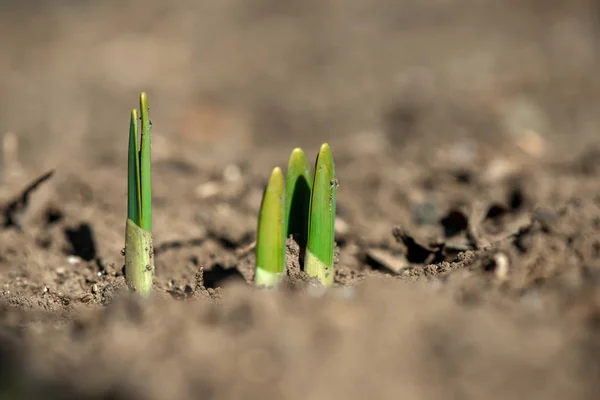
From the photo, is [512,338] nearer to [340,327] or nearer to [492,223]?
[340,327]

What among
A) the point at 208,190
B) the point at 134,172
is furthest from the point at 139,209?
the point at 208,190

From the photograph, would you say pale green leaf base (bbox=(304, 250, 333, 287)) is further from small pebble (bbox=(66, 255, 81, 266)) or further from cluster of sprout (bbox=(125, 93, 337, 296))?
small pebble (bbox=(66, 255, 81, 266))

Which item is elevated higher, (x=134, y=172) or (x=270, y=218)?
(x=134, y=172)

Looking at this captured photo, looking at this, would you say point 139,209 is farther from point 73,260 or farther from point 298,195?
point 73,260

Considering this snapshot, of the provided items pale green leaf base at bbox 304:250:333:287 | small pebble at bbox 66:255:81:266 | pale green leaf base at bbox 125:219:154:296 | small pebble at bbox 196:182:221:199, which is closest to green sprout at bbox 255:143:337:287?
pale green leaf base at bbox 304:250:333:287

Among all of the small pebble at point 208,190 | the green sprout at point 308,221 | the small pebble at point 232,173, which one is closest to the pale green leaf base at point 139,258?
the green sprout at point 308,221

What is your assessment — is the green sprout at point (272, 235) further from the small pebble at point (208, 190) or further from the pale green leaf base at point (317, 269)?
the small pebble at point (208, 190)
